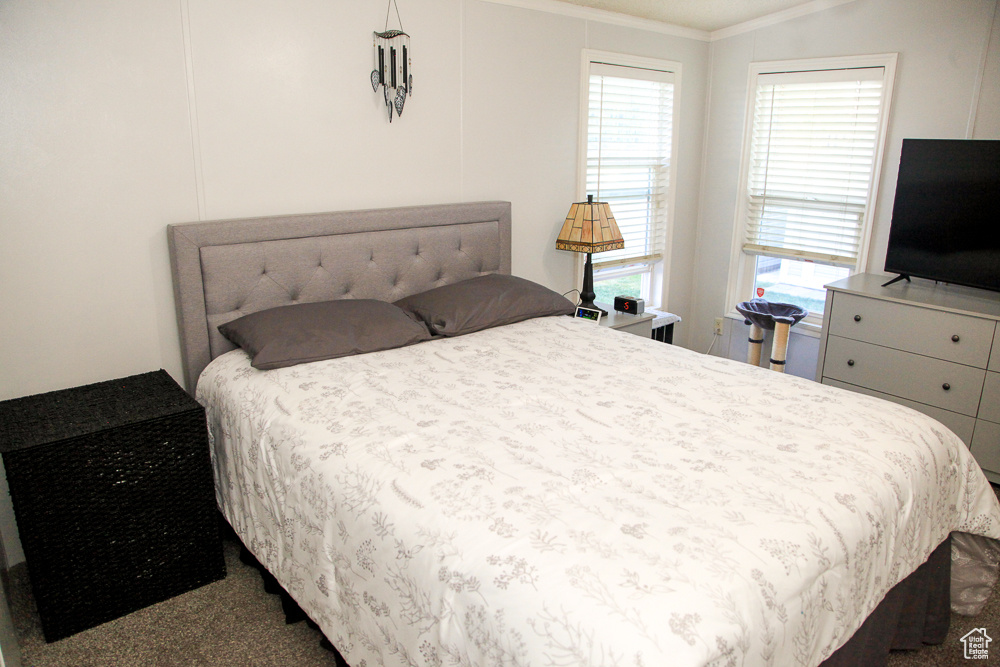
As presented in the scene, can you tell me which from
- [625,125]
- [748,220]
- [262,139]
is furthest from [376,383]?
[748,220]

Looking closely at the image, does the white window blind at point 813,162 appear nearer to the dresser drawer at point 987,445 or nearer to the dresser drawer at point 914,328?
the dresser drawer at point 914,328

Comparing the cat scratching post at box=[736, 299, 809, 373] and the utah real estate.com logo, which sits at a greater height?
the cat scratching post at box=[736, 299, 809, 373]

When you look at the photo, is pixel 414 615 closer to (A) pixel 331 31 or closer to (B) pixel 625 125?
(A) pixel 331 31

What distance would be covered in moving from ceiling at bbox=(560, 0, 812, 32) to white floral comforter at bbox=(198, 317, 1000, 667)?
2134 mm

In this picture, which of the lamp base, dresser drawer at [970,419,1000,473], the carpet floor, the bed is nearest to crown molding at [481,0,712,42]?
the lamp base

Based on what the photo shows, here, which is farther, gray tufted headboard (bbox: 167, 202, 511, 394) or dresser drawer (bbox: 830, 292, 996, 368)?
dresser drawer (bbox: 830, 292, 996, 368)

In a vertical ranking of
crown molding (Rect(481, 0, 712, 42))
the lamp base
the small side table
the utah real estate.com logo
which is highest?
crown molding (Rect(481, 0, 712, 42))

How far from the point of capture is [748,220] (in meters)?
4.27

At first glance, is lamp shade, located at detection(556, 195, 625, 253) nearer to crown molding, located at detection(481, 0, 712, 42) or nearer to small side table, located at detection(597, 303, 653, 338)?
small side table, located at detection(597, 303, 653, 338)

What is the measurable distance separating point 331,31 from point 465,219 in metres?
1.01

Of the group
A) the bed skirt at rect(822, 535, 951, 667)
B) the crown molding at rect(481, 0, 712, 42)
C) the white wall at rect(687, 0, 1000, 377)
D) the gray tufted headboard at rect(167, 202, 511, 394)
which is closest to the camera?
the bed skirt at rect(822, 535, 951, 667)

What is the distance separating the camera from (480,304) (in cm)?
294

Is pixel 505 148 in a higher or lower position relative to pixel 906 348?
higher

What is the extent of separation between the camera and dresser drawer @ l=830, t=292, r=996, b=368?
117 inches
